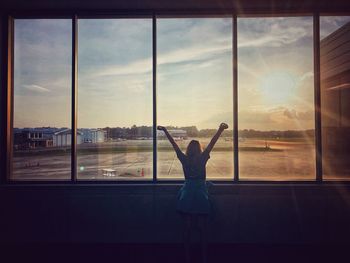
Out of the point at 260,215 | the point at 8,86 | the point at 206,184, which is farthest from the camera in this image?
the point at 8,86

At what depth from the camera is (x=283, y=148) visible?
5.60 metres

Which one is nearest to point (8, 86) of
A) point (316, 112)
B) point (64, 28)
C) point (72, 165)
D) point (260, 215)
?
point (64, 28)

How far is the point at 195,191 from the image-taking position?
14.0 ft

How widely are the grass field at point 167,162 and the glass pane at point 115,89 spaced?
3 cm

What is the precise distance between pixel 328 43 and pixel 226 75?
190 centimetres

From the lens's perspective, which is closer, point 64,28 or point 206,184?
point 206,184

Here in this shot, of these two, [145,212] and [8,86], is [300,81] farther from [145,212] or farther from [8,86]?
[8,86]

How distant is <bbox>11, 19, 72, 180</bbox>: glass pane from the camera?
576 cm

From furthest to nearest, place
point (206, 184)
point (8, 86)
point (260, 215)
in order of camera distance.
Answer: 1. point (8, 86)
2. point (260, 215)
3. point (206, 184)

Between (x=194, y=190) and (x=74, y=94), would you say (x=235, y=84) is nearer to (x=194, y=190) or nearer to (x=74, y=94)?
(x=194, y=190)

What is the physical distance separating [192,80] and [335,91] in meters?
2.56

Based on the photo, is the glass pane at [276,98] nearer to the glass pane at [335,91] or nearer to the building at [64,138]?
the glass pane at [335,91]

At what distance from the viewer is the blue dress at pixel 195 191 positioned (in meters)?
4.21

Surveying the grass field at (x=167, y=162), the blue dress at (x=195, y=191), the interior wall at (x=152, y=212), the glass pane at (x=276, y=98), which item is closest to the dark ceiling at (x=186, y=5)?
the interior wall at (x=152, y=212)
